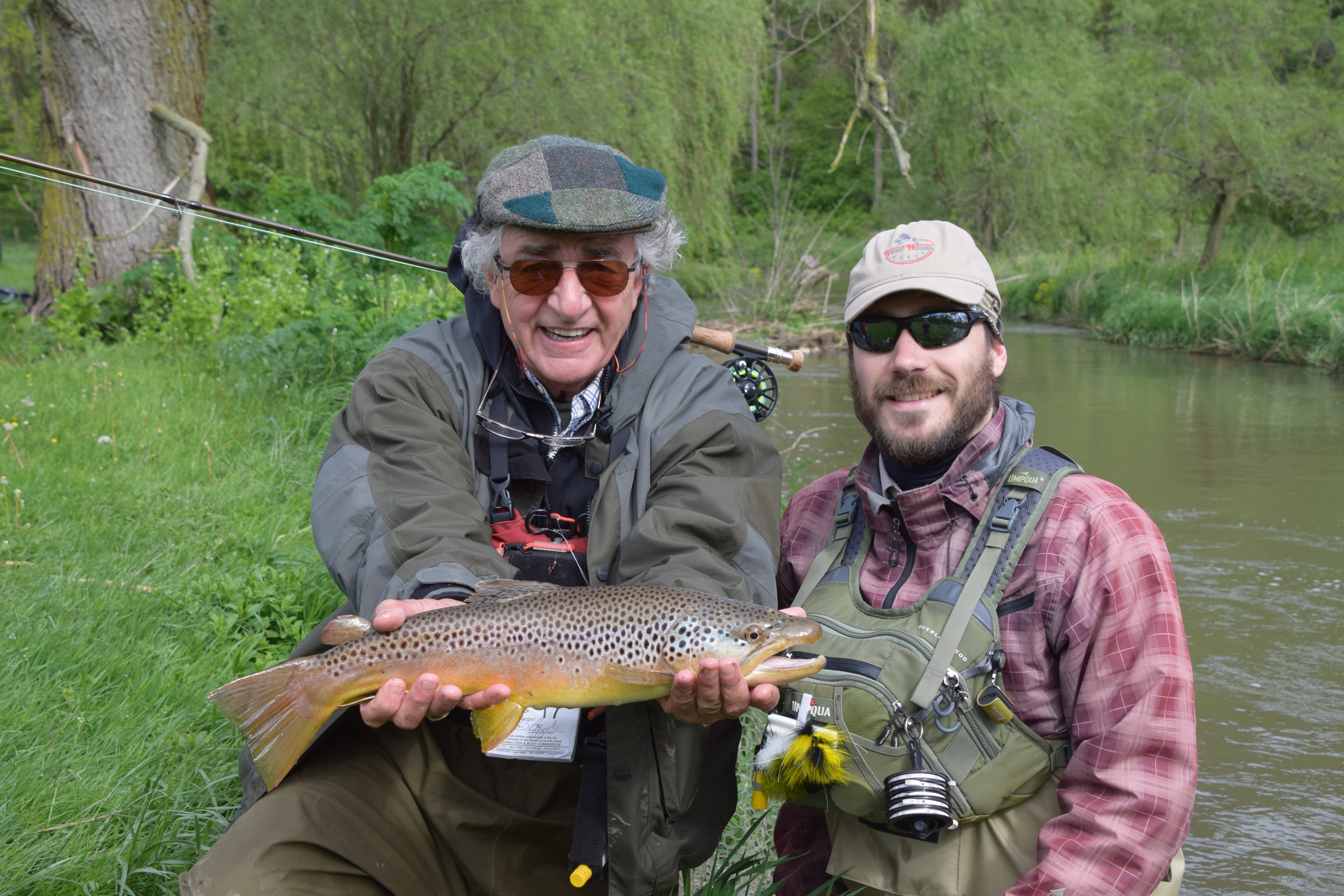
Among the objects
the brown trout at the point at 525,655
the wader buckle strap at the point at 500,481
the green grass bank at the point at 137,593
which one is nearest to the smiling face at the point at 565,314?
the wader buckle strap at the point at 500,481

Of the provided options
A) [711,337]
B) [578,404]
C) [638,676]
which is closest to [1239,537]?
[711,337]

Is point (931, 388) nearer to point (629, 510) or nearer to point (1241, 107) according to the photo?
point (629, 510)

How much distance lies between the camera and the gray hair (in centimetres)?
306

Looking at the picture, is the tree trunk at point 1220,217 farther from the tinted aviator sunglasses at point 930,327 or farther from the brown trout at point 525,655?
the brown trout at point 525,655

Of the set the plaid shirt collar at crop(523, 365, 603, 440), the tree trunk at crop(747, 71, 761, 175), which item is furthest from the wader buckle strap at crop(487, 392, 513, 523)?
the tree trunk at crop(747, 71, 761, 175)

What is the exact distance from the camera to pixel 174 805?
3094mm

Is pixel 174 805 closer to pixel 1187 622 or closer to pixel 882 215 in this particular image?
pixel 1187 622

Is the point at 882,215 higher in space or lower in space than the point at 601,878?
higher

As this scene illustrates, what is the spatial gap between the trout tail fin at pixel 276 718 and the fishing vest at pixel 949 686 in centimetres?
120

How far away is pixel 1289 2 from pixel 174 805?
3450cm

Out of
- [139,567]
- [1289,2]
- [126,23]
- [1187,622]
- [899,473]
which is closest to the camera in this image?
[899,473]

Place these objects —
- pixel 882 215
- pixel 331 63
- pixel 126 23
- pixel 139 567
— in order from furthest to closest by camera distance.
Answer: pixel 882 215, pixel 331 63, pixel 126 23, pixel 139 567

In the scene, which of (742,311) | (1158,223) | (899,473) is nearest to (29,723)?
(899,473)

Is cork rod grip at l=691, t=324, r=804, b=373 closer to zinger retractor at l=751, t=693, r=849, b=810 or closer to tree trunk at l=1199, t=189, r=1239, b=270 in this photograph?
zinger retractor at l=751, t=693, r=849, b=810
